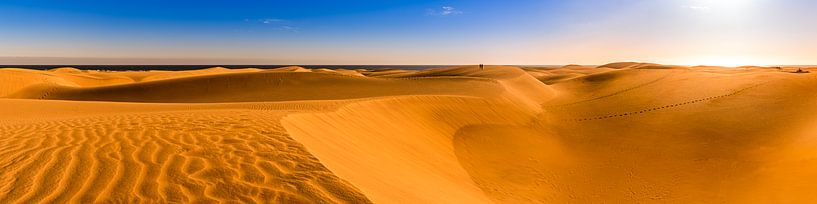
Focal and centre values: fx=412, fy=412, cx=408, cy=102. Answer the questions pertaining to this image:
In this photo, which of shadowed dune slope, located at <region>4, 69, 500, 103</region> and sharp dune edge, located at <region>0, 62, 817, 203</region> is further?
shadowed dune slope, located at <region>4, 69, 500, 103</region>

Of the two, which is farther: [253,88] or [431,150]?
[253,88]

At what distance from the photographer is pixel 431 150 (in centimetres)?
945

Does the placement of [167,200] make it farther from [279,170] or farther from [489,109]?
[489,109]

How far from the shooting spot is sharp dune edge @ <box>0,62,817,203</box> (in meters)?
4.26

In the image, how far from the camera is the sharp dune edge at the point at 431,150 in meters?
A: 4.26

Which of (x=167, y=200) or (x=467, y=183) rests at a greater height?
(x=167, y=200)

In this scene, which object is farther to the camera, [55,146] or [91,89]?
[91,89]

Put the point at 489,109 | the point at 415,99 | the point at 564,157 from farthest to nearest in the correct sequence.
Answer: the point at 489,109
the point at 415,99
the point at 564,157

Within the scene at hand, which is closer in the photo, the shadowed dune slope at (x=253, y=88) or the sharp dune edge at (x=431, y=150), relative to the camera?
the sharp dune edge at (x=431, y=150)

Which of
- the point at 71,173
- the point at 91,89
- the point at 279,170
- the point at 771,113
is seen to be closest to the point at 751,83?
the point at 771,113

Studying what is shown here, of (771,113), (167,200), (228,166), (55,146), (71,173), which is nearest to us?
(167,200)

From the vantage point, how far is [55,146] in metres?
5.55

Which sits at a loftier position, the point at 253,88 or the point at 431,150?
the point at 253,88

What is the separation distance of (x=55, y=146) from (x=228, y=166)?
114 inches
